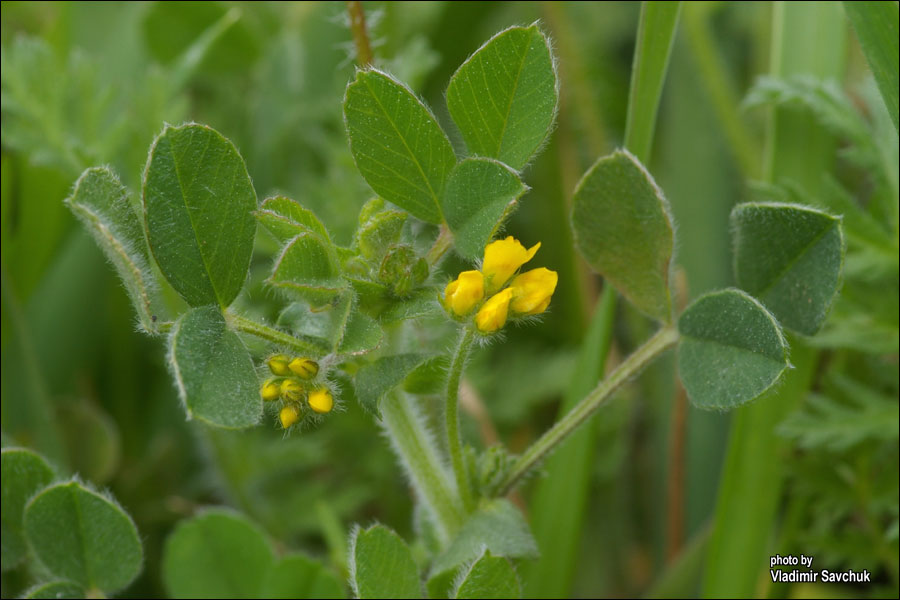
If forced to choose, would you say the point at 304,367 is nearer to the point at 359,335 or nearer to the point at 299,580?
the point at 359,335

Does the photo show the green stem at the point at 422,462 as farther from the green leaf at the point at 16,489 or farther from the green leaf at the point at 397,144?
the green leaf at the point at 16,489

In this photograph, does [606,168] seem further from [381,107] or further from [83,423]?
[83,423]

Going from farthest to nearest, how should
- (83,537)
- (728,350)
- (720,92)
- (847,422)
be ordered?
(720,92), (847,422), (83,537), (728,350)

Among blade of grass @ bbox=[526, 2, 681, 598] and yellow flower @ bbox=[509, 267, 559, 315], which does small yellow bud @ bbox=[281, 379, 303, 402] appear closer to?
yellow flower @ bbox=[509, 267, 559, 315]

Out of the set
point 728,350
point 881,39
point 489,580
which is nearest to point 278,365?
point 489,580

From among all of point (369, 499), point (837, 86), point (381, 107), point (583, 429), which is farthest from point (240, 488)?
point (837, 86)

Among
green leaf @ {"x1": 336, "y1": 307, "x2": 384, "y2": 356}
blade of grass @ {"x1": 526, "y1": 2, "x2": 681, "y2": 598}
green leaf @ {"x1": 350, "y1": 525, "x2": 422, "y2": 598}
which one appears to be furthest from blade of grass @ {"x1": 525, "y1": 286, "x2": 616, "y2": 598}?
green leaf @ {"x1": 336, "y1": 307, "x2": 384, "y2": 356}

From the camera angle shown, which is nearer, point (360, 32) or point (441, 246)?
point (441, 246)
